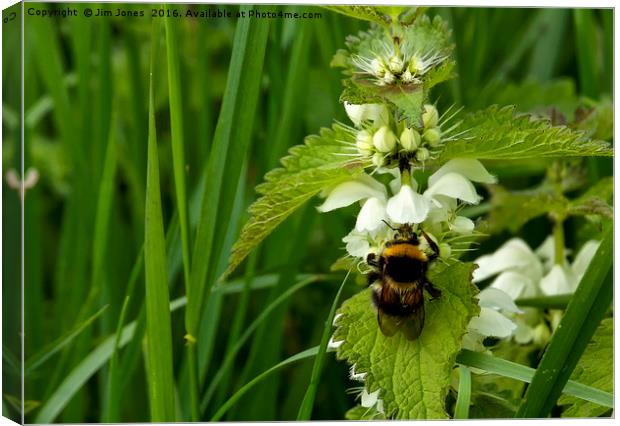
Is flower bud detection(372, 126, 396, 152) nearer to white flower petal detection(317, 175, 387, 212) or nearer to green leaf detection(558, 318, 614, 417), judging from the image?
white flower petal detection(317, 175, 387, 212)

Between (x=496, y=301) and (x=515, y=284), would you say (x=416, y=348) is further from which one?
(x=515, y=284)

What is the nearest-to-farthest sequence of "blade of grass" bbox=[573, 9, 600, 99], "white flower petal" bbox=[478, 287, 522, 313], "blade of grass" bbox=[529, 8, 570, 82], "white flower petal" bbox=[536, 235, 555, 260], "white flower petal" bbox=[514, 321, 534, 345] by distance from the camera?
"white flower petal" bbox=[478, 287, 522, 313] → "white flower petal" bbox=[514, 321, 534, 345] → "white flower petal" bbox=[536, 235, 555, 260] → "blade of grass" bbox=[573, 9, 600, 99] → "blade of grass" bbox=[529, 8, 570, 82]

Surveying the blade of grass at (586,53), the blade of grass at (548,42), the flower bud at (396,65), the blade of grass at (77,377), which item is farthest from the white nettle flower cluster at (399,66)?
the blade of grass at (548,42)

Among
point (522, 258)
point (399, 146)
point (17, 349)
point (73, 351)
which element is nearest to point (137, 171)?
point (73, 351)

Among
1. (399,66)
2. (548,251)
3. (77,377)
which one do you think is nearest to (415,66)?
(399,66)

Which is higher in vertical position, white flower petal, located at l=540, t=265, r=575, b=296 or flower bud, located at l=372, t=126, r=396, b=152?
flower bud, located at l=372, t=126, r=396, b=152

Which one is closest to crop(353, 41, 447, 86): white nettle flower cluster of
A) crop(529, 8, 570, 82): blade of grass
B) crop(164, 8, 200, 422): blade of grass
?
crop(164, 8, 200, 422): blade of grass

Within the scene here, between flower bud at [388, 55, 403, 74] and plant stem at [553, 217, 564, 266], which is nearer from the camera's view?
flower bud at [388, 55, 403, 74]

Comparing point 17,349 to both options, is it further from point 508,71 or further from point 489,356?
point 508,71
